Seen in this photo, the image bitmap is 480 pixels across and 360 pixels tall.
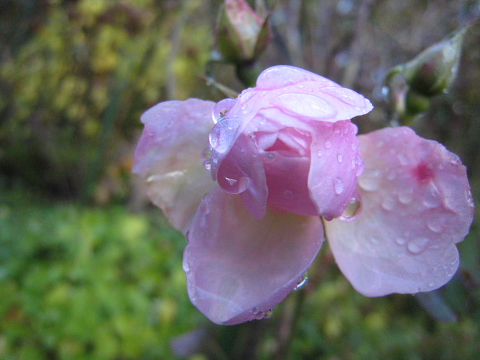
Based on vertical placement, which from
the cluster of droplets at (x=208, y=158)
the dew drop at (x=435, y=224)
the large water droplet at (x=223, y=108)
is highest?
the large water droplet at (x=223, y=108)

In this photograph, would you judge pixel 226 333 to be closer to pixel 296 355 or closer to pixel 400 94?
pixel 400 94

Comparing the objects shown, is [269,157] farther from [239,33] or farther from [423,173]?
[239,33]

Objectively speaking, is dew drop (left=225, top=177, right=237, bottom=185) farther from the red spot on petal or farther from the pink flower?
the red spot on petal

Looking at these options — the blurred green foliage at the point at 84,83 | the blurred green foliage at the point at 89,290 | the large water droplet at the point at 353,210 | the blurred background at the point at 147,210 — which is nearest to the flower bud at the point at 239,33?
the blurred background at the point at 147,210

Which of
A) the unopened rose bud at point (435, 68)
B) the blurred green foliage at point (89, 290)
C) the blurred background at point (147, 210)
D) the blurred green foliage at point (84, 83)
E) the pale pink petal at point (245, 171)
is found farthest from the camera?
the blurred green foliage at point (84, 83)

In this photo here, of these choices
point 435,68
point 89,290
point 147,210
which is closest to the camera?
point 435,68

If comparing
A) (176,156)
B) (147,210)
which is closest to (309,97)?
(176,156)

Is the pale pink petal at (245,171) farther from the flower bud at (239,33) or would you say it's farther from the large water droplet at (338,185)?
the flower bud at (239,33)
